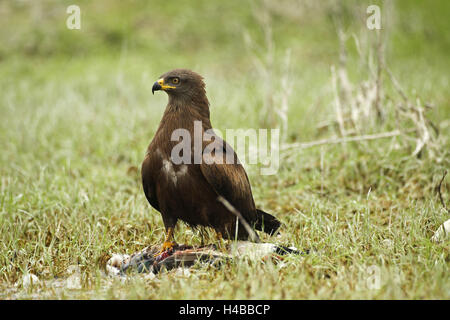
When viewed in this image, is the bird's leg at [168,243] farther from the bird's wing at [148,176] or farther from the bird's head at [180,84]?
the bird's head at [180,84]

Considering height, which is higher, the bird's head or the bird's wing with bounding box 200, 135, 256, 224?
the bird's head

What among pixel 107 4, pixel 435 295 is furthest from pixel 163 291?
pixel 107 4

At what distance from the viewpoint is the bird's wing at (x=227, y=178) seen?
2.83 meters

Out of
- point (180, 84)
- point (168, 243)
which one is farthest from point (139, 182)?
point (180, 84)

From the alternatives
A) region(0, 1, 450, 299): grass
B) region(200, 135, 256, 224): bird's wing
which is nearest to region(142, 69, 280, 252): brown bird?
region(200, 135, 256, 224): bird's wing

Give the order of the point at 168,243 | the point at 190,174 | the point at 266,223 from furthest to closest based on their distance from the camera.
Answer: the point at 266,223 < the point at 168,243 < the point at 190,174

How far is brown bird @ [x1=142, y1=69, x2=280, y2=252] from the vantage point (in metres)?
2.84

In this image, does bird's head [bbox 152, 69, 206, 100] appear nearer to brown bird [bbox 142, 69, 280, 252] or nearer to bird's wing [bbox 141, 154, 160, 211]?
brown bird [bbox 142, 69, 280, 252]

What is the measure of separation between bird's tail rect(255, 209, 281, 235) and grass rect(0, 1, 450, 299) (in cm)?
8

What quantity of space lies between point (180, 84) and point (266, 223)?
3.63ft

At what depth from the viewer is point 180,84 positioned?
3.09 metres

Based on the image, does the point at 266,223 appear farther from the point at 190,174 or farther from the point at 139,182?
the point at 139,182

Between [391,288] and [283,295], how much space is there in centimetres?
52

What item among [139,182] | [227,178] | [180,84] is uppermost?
[180,84]
